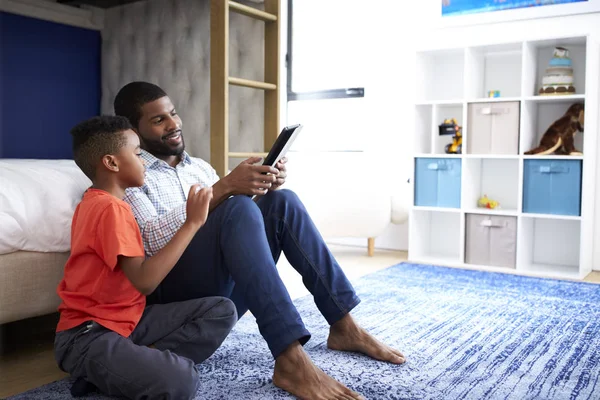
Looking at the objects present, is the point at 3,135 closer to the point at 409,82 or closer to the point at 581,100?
the point at 409,82

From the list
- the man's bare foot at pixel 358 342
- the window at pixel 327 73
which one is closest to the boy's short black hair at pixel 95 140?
the man's bare foot at pixel 358 342

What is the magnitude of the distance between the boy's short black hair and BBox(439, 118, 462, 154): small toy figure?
2.33m

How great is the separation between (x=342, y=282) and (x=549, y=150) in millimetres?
1894

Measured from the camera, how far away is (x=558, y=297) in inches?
100

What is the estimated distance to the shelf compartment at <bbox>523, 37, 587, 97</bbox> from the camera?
10.1 ft

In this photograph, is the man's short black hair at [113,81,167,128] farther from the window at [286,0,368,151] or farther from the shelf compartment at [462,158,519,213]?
the window at [286,0,368,151]

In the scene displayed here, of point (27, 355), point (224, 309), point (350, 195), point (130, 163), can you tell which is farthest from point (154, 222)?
point (350, 195)

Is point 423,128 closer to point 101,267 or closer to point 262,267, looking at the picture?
point 262,267

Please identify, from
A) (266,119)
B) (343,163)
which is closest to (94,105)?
(266,119)

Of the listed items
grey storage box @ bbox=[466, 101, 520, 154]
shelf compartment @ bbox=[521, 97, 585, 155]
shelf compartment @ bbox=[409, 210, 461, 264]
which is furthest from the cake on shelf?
shelf compartment @ bbox=[409, 210, 461, 264]

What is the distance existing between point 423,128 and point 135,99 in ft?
7.08

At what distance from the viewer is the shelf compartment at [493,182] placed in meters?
3.33

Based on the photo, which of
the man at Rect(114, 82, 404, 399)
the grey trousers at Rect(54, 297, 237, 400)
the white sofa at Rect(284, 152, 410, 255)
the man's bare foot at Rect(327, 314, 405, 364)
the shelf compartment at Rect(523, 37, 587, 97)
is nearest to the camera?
the grey trousers at Rect(54, 297, 237, 400)

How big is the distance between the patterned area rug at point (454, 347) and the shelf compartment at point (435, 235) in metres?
0.68
